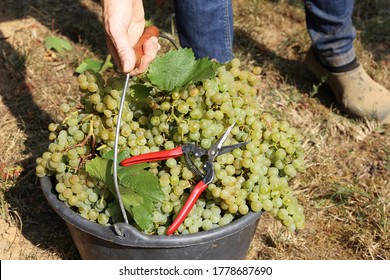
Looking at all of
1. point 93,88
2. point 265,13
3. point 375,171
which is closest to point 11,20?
point 265,13

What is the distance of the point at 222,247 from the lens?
5.64 ft

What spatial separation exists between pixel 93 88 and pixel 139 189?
0.38 meters

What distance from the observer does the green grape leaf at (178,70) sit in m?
1.69

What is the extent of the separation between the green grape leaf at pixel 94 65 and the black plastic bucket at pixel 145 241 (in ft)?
3.95

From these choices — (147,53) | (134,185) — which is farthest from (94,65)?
(134,185)

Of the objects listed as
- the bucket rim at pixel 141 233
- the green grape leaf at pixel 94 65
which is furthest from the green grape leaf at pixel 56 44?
the bucket rim at pixel 141 233

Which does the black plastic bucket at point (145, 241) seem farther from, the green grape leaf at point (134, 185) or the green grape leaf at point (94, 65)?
the green grape leaf at point (94, 65)

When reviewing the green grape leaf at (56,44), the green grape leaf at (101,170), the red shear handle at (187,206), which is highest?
the green grape leaf at (101,170)

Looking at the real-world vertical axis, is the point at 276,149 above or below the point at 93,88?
below

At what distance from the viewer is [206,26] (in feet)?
7.32

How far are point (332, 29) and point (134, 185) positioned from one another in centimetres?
141

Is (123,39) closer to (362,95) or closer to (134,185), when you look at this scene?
(134,185)

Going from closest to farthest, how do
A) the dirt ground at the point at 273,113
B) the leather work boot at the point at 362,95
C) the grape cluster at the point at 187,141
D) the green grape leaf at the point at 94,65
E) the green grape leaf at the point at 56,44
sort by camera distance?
the grape cluster at the point at 187,141
the dirt ground at the point at 273,113
the leather work boot at the point at 362,95
the green grape leaf at the point at 94,65
the green grape leaf at the point at 56,44

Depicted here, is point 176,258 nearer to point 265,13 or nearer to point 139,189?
point 139,189
